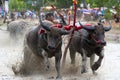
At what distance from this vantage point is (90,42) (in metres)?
12.1

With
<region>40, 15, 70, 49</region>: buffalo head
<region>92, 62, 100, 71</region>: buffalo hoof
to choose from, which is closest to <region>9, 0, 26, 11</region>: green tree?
<region>92, 62, 100, 71</region>: buffalo hoof

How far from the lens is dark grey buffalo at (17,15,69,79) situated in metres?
11.3

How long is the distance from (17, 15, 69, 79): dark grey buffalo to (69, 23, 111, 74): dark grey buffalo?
0.81 meters

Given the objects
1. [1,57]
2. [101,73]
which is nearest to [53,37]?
[101,73]

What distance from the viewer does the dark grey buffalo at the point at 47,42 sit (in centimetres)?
1130

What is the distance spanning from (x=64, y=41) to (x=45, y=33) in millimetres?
1293

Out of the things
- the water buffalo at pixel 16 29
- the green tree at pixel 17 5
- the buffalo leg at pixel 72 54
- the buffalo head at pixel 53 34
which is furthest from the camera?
the green tree at pixel 17 5

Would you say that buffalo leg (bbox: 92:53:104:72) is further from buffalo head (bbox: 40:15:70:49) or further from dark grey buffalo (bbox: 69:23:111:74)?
buffalo head (bbox: 40:15:70:49)

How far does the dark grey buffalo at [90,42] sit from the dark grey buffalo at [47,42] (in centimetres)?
81

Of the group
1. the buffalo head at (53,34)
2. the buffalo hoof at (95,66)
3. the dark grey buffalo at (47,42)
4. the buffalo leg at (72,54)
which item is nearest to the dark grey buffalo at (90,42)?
the buffalo hoof at (95,66)

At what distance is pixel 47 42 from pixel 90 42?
128 centimetres

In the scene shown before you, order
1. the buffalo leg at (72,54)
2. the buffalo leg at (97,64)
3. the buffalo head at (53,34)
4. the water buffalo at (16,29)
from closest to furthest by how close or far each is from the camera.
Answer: the buffalo head at (53,34) → the buffalo leg at (97,64) → the buffalo leg at (72,54) → the water buffalo at (16,29)

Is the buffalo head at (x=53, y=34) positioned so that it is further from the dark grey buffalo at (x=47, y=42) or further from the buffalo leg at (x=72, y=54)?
the buffalo leg at (x=72, y=54)

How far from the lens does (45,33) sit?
11688 mm
